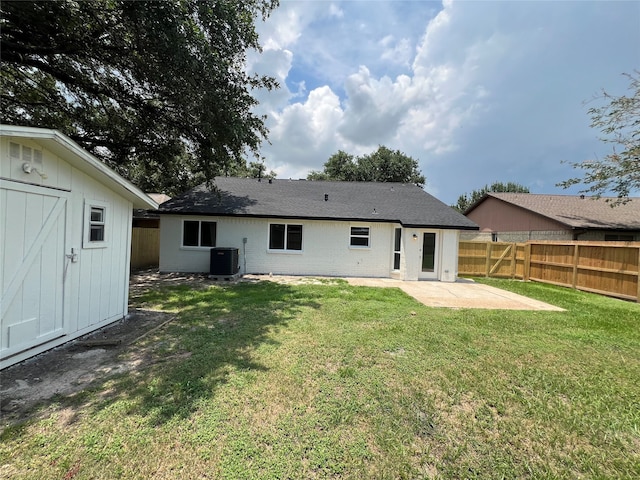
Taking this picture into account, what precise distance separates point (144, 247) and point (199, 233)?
3871 millimetres

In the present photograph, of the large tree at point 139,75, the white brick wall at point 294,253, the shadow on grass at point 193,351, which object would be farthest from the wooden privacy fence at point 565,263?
the large tree at point 139,75

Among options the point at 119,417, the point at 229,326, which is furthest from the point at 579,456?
the point at 229,326

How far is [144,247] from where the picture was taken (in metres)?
13.9

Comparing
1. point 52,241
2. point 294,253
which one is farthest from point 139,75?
point 294,253

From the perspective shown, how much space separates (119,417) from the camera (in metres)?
2.81

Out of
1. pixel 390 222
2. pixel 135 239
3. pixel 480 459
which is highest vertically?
pixel 390 222

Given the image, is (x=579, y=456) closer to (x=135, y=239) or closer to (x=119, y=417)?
(x=119, y=417)

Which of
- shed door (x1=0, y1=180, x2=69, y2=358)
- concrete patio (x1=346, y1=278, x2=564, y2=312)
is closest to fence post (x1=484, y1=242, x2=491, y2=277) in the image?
concrete patio (x1=346, y1=278, x2=564, y2=312)

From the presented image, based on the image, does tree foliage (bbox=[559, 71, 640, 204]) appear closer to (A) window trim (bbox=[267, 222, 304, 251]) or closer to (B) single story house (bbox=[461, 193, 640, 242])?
(B) single story house (bbox=[461, 193, 640, 242])

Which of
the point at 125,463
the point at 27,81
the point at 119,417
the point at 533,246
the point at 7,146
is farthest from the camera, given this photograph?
the point at 533,246

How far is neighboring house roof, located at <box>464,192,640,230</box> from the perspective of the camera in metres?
15.1

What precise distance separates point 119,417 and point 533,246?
15.7m

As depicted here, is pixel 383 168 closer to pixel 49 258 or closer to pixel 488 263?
pixel 488 263

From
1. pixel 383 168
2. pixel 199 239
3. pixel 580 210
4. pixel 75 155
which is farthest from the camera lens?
pixel 383 168
